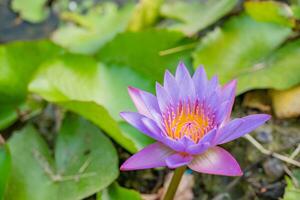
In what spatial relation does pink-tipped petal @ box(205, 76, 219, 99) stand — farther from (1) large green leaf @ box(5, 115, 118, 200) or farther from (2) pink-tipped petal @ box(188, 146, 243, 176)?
(1) large green leaf @ box(5, 115, 118, 200)

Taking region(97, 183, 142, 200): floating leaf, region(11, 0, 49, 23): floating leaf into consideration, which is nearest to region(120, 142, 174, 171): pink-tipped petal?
region(97, 183, 142, 200): floating leaf

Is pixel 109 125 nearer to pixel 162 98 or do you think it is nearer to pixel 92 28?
pixel 162 98

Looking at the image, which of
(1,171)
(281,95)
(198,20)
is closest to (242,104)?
(281,95)

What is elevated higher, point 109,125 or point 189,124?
point 189,124

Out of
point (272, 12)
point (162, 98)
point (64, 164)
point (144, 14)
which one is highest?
point (162, 98)

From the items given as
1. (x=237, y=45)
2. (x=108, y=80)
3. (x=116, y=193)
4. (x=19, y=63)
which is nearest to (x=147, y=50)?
(x=108, y=80)

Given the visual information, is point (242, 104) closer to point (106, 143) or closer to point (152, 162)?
point (106, 143)

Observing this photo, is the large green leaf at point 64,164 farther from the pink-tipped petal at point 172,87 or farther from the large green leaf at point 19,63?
the pink-tipped petal at point 172,87
